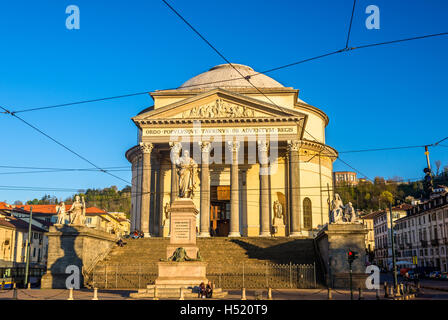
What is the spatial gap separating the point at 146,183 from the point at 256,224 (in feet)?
39.8

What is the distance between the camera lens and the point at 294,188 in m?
41.0

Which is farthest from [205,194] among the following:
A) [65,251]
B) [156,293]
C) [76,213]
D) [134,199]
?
[156,293]

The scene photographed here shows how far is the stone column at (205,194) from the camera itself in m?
41.1

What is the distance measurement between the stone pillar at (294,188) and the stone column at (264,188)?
2.16 meters

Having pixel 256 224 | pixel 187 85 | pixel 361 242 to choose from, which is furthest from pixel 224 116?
pixel 361 242

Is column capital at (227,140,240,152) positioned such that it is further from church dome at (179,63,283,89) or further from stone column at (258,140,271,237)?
church dome at (179,63,283,89)

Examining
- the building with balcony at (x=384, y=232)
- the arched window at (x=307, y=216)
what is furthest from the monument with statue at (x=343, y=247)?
the building with balcony at (x=384, y=232)

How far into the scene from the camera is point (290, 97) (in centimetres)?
4756

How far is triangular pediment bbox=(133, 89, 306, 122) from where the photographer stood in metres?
42.6

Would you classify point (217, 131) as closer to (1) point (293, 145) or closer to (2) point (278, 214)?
(1) point (293, 145)

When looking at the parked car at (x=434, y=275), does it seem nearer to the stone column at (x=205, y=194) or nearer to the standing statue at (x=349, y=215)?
the stone column at (x=205, y=194)

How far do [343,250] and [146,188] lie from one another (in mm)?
19861

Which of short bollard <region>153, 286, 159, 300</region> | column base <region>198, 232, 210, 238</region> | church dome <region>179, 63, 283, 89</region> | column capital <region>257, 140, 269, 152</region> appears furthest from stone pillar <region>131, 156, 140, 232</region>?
short bollard <region>153, 286, 159, 300</region>

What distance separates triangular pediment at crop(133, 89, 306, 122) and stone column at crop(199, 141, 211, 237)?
281cm
